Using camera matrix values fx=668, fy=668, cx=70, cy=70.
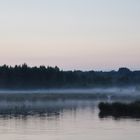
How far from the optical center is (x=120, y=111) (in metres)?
52.1

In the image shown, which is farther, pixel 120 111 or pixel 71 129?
pixel 120 111

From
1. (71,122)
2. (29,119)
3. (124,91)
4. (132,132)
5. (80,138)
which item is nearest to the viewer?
(80,138)

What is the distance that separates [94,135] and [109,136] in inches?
40.8

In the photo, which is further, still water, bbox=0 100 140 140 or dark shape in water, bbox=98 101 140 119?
dark shape in water, bbox=98 101 140 119

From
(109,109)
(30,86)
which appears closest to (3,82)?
(30,86)

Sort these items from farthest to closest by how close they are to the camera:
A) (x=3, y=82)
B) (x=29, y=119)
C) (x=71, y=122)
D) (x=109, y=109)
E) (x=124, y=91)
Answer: (x=124, y=91)
(x=3, y=82)
(x=109, y=109)
(x=29, y=119)
(x=71, y=122)

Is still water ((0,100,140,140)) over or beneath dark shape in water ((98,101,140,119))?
beneath

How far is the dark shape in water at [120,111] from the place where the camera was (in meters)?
50.4

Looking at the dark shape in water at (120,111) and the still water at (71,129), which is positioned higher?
the dark shape in water at (120,111)

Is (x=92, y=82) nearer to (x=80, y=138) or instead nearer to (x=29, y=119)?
(x=29, y=119)

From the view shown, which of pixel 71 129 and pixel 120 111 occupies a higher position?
pixel 120 111

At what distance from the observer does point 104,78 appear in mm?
141625

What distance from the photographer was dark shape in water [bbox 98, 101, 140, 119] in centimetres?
5041

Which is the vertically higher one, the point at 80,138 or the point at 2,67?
the point at 2,67
